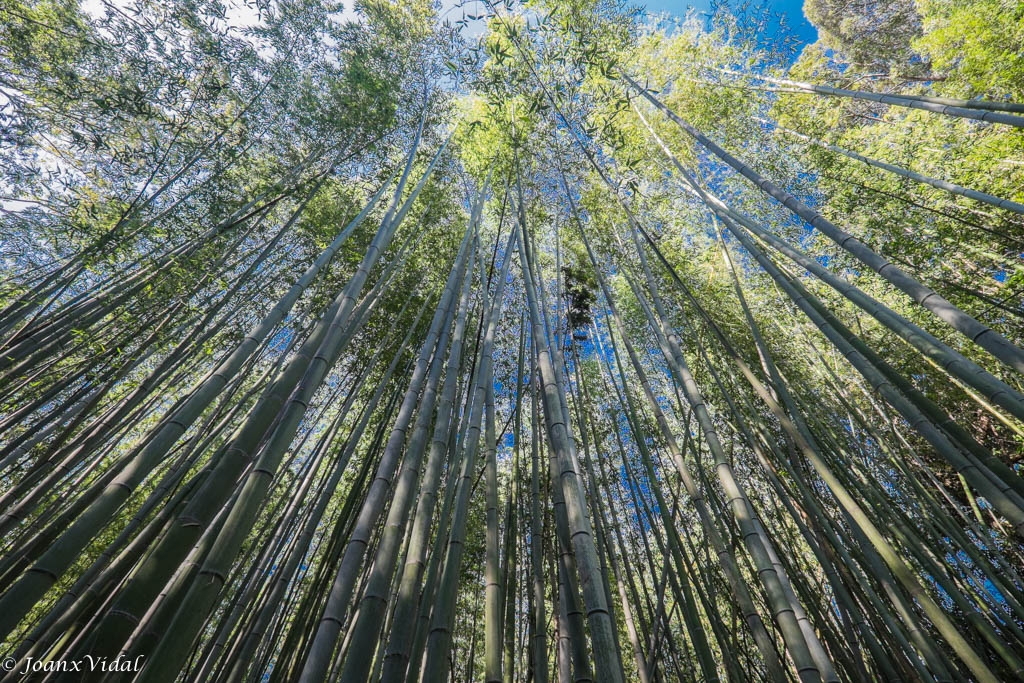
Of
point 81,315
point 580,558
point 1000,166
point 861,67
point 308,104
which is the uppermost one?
point 861,67

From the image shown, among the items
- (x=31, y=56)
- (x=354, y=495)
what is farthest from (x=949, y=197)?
(x=31, y=56)

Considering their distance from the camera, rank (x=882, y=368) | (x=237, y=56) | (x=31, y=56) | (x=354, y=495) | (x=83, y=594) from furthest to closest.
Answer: (x=237, y=56), (x=31, y=56), (x=354, y=495), (x=83, y=594), (x=882, y=368)

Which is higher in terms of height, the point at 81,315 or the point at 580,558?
the point at 81,315

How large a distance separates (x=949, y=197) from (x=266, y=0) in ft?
22.4

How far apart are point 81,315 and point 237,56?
2812 mm

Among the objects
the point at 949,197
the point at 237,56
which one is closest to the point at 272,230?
the point at 237,56

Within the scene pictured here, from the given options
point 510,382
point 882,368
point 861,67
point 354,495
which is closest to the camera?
point 882,368

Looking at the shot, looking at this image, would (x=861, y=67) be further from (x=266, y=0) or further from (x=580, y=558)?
(x=580, y=558)

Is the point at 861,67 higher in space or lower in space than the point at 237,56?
higher

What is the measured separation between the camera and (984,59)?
4230 mm

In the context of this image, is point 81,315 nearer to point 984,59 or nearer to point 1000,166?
point 1000,166

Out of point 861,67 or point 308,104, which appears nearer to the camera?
point 308,104

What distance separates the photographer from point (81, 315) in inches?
98.5

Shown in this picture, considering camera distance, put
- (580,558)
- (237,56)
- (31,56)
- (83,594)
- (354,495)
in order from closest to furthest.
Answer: (580,558)
(83,594)
(354,495)
(31,56)
(237,56)
